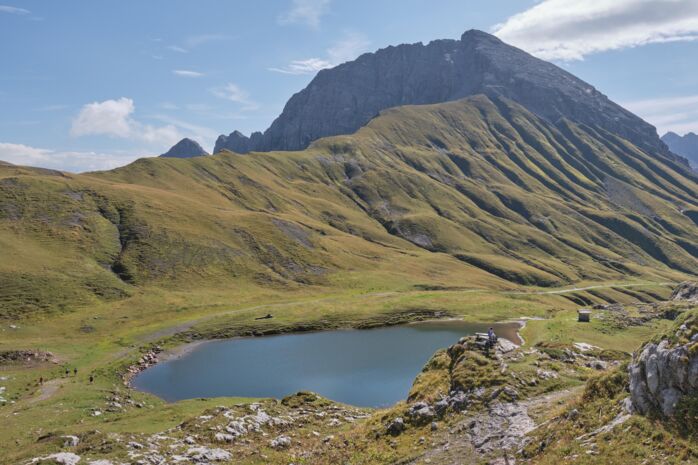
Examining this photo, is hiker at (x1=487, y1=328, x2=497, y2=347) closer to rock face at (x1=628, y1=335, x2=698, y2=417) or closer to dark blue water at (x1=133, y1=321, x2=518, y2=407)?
rock face at (x1=628, y1=335, x2=698, y2=417)

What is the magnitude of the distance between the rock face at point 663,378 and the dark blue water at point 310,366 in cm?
3956

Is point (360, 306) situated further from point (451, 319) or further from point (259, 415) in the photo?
point (259, 415)

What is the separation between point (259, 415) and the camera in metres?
37.9

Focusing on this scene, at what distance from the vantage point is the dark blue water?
2495 inches

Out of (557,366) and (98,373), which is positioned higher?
(557,366)

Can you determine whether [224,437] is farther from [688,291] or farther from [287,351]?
[688,291]

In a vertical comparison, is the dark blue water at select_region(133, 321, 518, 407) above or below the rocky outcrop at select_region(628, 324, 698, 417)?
below

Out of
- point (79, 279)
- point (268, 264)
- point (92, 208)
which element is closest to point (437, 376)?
point (79, 279)

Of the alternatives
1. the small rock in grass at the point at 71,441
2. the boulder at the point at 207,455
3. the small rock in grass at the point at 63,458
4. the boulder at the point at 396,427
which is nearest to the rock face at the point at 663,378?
the boulder at the point at 396,427

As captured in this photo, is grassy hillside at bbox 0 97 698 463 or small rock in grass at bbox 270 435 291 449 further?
grassy hillside at bbox 0 97 698 463

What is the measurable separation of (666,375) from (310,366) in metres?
62.0

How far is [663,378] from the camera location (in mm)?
19750

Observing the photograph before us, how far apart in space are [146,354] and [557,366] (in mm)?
67500

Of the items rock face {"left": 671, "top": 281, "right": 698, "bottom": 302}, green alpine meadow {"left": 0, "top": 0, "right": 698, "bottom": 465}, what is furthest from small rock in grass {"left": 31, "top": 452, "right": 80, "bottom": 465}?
rock face {"left": 671, "top": 281, "right": 698, "bottom": 302}
